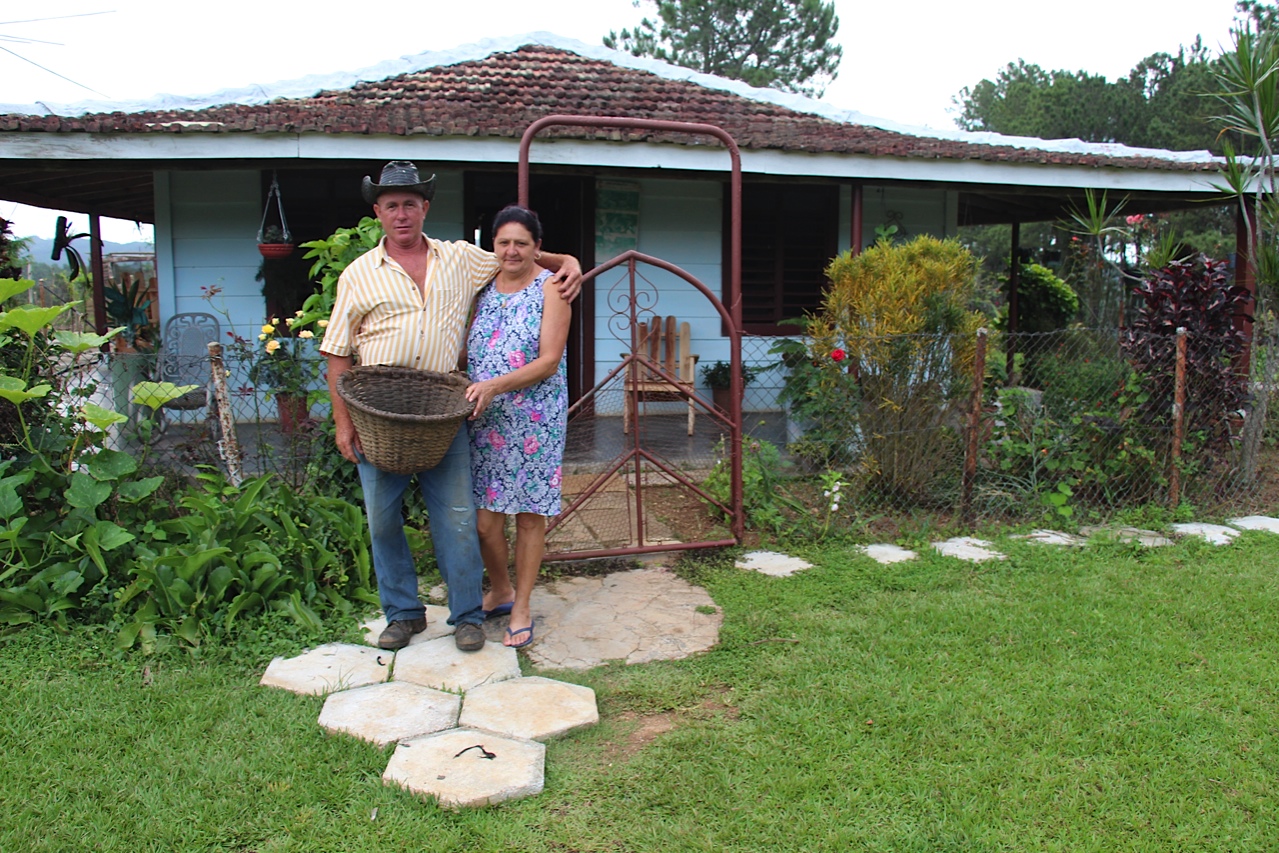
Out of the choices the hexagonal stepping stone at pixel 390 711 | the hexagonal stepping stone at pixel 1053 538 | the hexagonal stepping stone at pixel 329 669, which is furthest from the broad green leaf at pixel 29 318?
the hexagonal stepping stone at pixel 1053 538

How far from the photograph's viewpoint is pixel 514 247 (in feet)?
10.5

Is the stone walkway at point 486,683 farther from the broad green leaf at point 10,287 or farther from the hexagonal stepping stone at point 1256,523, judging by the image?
the hexagonal stepping stone at point 1256,523

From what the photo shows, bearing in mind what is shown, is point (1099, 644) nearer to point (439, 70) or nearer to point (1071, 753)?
point (1071, 753)

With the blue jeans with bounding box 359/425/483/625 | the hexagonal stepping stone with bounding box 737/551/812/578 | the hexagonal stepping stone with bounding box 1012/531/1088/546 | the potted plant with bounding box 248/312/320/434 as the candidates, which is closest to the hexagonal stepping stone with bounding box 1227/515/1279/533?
the hexagonal stepping stone with bounding box 1012/531/1088/546

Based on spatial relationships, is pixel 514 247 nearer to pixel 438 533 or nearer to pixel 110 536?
pixel 438 533

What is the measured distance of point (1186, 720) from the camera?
289 cm

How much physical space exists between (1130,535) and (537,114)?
5386 mm

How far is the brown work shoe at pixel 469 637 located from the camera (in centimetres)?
335

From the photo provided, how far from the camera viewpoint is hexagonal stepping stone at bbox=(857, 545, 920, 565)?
15.0 ft

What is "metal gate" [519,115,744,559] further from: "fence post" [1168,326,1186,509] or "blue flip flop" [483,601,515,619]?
"fence post" [1168,326,1186,509]

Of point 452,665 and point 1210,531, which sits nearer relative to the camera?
point 452,665

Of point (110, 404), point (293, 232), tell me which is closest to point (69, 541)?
point (110, 404)

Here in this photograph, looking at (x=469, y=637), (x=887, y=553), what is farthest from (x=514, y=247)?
(x=887, y=553)

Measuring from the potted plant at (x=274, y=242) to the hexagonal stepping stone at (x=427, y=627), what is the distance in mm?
4750
